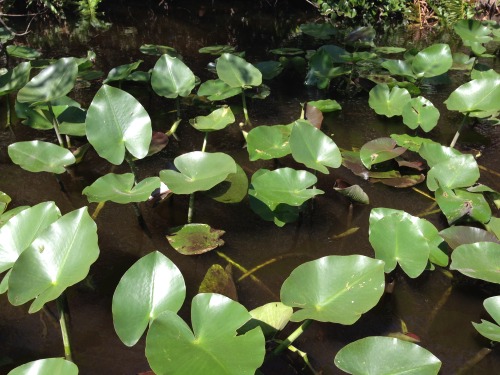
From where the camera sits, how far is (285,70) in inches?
113

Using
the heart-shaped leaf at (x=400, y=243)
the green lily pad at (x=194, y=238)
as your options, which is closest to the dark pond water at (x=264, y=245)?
the green lily pad at (x=194, y=238)

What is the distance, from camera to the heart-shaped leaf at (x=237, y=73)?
206 centimetres

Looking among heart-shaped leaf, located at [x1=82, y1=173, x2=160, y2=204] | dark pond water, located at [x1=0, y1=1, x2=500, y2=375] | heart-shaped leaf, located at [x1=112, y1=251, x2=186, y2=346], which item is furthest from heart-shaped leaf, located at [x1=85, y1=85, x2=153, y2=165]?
heart-shaped leaf, located at [x1=112, y1=251, x2=186, y2=346]

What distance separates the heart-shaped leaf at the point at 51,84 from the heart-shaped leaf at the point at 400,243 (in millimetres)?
1127

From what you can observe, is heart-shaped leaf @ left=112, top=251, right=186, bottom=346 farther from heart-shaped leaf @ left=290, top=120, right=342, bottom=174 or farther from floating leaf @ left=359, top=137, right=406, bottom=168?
floating leaf @ left=359, top=137, right=406, bottom=168

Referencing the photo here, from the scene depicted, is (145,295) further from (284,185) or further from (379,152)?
(379,152)

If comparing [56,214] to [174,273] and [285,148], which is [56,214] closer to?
[174,273]

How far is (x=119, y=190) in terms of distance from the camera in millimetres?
1372

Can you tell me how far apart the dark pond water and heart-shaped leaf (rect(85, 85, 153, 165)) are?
0.76 feet

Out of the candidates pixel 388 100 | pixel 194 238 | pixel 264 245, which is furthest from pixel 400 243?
pixel 388 100

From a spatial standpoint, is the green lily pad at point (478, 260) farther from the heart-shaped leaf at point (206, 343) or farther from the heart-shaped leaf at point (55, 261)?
the heart-shaped leaf at point (55, 261)

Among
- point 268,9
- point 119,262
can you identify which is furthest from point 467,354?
point 268,9

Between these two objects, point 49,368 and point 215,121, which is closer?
point 49,368

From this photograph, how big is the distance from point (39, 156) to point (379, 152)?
1174mm
